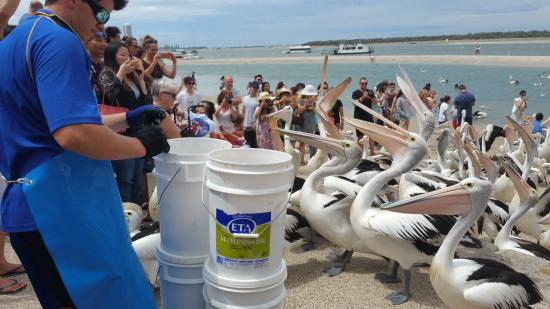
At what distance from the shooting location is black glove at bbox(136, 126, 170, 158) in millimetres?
1776

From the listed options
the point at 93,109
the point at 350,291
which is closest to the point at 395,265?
the point at 350,291

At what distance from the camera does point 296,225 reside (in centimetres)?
464

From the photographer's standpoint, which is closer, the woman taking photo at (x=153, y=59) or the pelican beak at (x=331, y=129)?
the pelican beak at (x=331, y=129)

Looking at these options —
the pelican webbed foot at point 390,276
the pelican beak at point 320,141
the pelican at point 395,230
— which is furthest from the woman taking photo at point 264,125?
the pelican webbed foot at point 390,276

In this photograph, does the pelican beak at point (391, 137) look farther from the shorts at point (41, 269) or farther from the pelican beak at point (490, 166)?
the shorts at point (41, 269)

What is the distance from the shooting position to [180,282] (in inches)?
94.3

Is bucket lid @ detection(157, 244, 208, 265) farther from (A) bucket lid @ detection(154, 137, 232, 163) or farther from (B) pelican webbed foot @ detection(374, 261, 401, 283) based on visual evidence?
(B) pelican webbed foot @ detection(374, 261, 401, 283)

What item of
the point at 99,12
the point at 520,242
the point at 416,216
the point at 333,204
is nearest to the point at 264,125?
the point at 333,204

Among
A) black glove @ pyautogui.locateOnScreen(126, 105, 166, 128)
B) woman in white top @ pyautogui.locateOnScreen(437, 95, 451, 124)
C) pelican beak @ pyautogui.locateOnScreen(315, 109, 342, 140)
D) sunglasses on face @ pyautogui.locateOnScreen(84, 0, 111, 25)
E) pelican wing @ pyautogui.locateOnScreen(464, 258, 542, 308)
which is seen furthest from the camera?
woman in white top @ pyautogui.locateOnScreen(437, 95, 451, 124)

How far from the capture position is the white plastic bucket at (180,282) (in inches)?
93.6

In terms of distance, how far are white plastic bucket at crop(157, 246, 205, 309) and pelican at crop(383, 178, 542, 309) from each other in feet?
5.22

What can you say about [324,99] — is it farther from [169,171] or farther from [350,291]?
[169,171]

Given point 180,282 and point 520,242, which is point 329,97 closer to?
point 520,242

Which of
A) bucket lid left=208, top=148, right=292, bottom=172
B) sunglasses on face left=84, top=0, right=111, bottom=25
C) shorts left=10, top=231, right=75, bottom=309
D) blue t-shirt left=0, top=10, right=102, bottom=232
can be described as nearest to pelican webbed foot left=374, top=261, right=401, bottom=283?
bucket lid left=208, top=148, right=292, bottom=172
